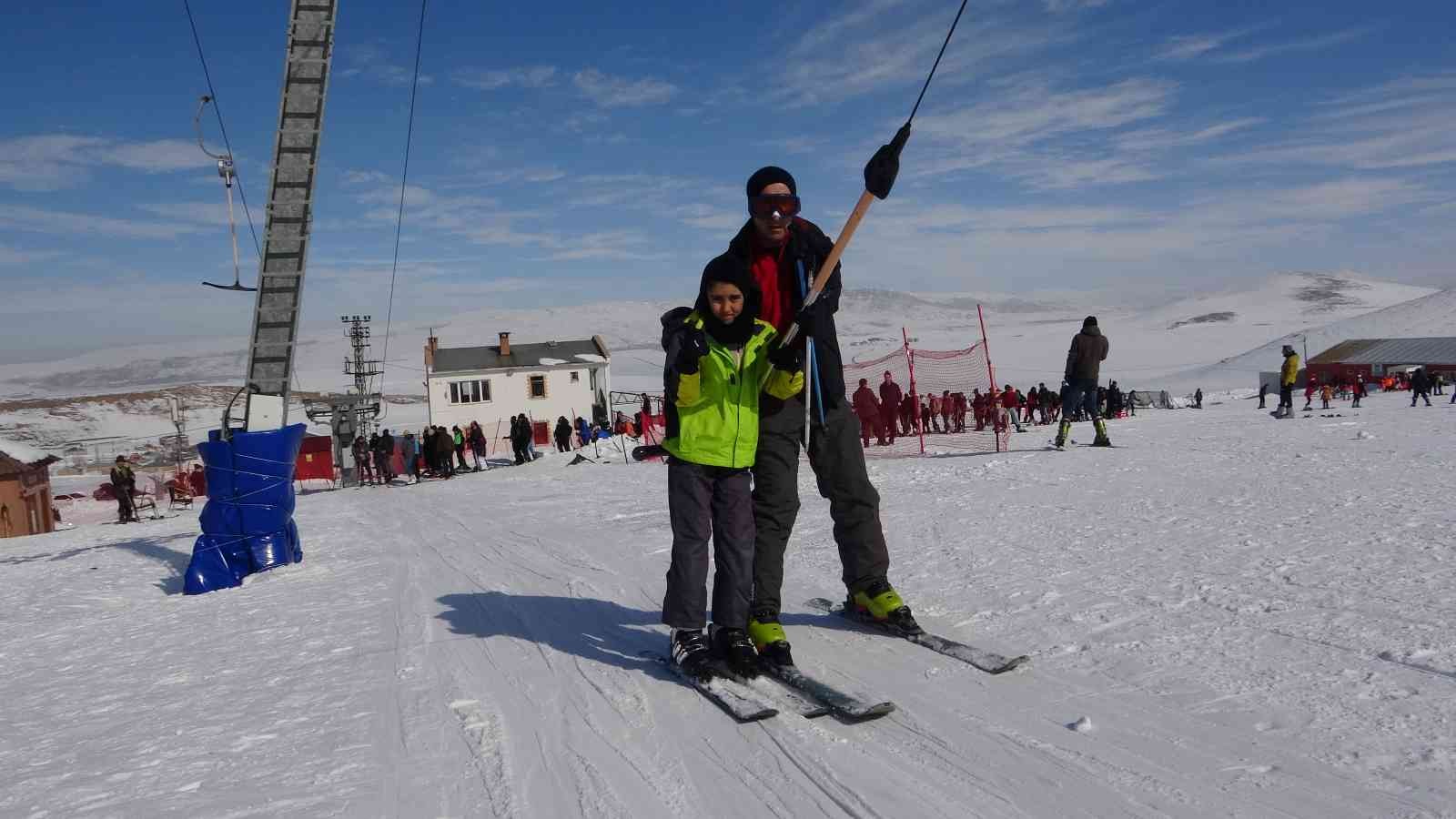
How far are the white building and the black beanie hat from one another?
1856 inches

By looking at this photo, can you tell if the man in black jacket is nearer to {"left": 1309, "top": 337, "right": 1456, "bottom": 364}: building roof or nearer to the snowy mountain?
the snowy mountain

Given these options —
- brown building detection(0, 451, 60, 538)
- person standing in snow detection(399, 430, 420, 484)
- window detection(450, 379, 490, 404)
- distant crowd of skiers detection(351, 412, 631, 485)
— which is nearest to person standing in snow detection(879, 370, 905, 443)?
distant crowd of skiers detection(351, 412, 631, 485)

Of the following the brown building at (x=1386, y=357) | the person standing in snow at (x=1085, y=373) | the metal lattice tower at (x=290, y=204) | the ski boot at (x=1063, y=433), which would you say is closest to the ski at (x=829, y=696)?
the metal lattice tower at (x=290, y=204)

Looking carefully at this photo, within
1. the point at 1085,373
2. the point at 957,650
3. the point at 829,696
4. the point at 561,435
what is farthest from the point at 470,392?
the point at 829,696

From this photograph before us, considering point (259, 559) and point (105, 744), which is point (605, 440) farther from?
point (105, 744)

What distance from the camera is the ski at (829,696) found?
310cm

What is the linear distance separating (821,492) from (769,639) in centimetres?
66

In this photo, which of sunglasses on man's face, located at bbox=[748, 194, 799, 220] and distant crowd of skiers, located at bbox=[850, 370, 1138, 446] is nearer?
sunglasses on man's face, located at bbox=[748, 194, 799, 220]

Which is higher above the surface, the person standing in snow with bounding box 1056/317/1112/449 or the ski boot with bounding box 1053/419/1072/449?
the person standing in snow with bounding box 1056/317/1112/449

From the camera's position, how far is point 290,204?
1065 centimetres

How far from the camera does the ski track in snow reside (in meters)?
2.59

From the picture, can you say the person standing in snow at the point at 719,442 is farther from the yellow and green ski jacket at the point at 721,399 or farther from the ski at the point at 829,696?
the ski at the point at 829,696

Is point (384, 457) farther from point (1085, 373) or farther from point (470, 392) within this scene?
point (470, 392)

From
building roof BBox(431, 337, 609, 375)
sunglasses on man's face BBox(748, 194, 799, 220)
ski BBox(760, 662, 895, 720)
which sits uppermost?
building roof BBox(431, 337, 609, 375)
